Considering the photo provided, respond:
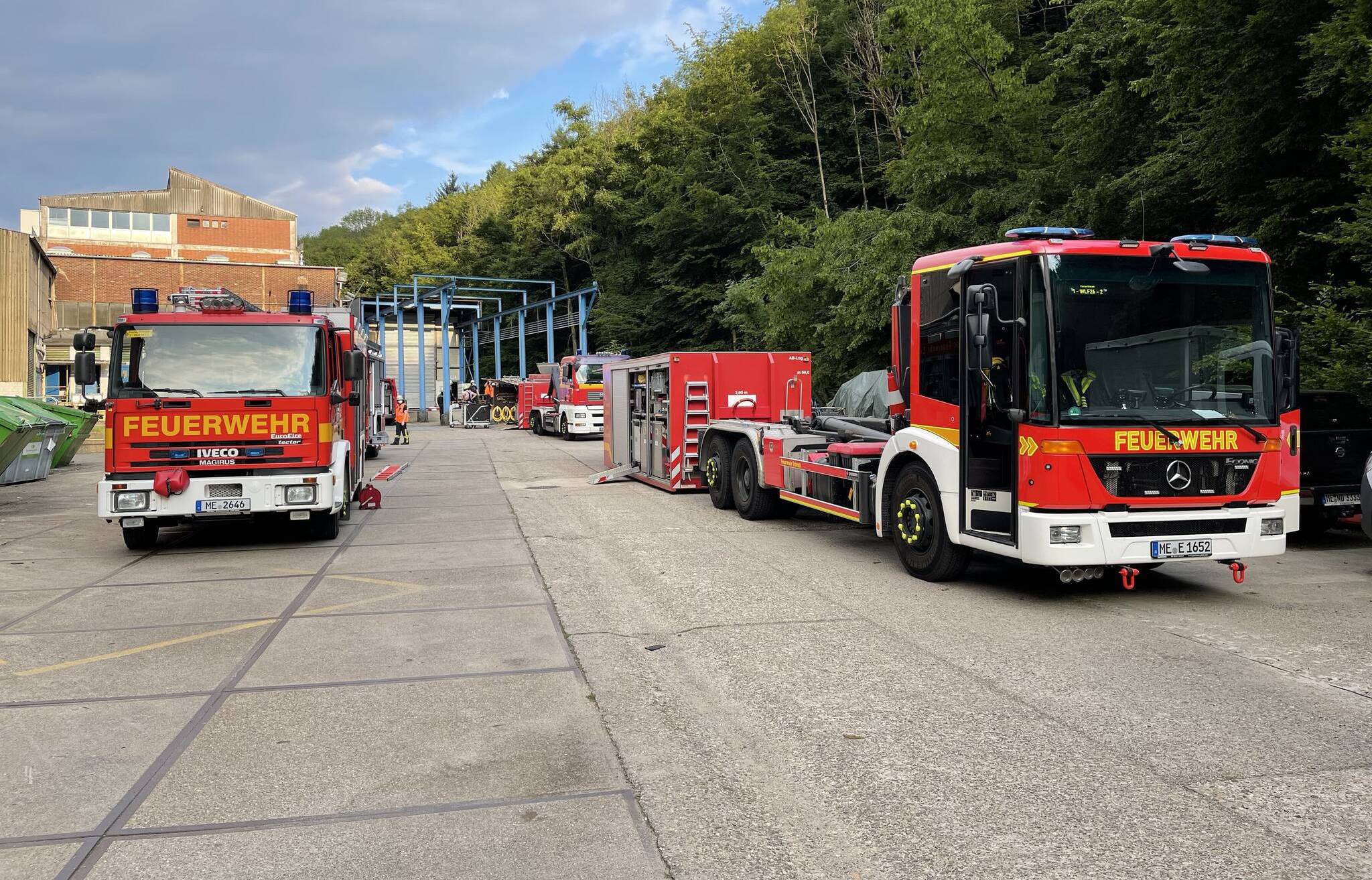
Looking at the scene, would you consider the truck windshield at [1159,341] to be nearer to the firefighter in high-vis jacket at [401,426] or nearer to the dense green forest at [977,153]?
the dense green forest at [977,153]

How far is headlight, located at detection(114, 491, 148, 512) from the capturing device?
416 inches

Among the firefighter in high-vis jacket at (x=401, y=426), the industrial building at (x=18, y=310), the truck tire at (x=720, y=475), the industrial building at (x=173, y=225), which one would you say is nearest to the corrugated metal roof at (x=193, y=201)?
the industrial building at (x=173, y=225)

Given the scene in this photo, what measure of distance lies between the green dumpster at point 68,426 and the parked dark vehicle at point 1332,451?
2332 centimetres

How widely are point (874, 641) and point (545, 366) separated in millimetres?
39232

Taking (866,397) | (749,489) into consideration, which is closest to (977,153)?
(866,397)

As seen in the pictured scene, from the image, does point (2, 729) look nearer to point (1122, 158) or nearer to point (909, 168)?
point (1122, 158)

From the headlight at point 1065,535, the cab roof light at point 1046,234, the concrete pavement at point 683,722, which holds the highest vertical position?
the cab roof light at point 1046,234

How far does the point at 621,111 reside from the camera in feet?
201

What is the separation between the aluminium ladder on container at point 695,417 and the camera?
52.9 ft

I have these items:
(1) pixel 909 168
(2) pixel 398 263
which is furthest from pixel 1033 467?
(2) pixel 398 263

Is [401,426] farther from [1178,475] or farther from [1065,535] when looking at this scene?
[1178,475]

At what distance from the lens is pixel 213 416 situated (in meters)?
10.7

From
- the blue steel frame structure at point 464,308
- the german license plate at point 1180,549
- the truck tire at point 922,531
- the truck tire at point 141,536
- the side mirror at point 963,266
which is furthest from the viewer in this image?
the blue steel frame structure at point 464,308

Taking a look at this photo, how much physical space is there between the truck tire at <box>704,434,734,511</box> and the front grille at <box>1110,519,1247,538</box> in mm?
7223
